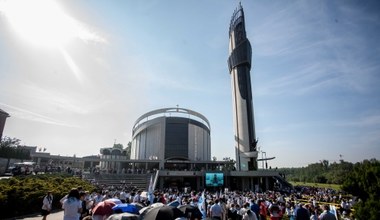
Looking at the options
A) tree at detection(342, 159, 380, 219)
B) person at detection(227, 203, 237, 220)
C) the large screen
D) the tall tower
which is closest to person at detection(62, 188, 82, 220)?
tree at detection(342, 159, 380, 219)

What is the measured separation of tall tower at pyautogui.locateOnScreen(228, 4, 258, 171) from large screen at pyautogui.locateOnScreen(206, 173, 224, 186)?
12.3m

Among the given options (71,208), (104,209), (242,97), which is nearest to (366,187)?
(104,209)

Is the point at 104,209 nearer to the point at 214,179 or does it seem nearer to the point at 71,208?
the point at 71,208

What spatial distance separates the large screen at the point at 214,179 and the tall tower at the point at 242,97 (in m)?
12.3

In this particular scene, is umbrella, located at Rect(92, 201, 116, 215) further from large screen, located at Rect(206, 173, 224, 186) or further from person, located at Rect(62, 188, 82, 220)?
large screen, located at Rect(206, 173, 224, 186)

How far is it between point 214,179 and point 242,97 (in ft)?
76.0

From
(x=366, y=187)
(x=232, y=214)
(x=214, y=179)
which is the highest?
(x=366, y=187)

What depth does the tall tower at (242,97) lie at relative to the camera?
167 ft

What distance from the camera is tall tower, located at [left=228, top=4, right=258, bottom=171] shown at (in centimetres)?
5084

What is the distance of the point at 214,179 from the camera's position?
38.7 meters

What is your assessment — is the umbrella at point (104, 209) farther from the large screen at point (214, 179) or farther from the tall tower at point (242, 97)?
the tall tower at point (242, 97)

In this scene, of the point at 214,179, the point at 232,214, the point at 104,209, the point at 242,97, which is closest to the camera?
the point at 104,209

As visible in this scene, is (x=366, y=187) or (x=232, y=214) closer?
(x=366, y=187)

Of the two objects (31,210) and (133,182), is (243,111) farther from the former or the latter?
(31,210)
